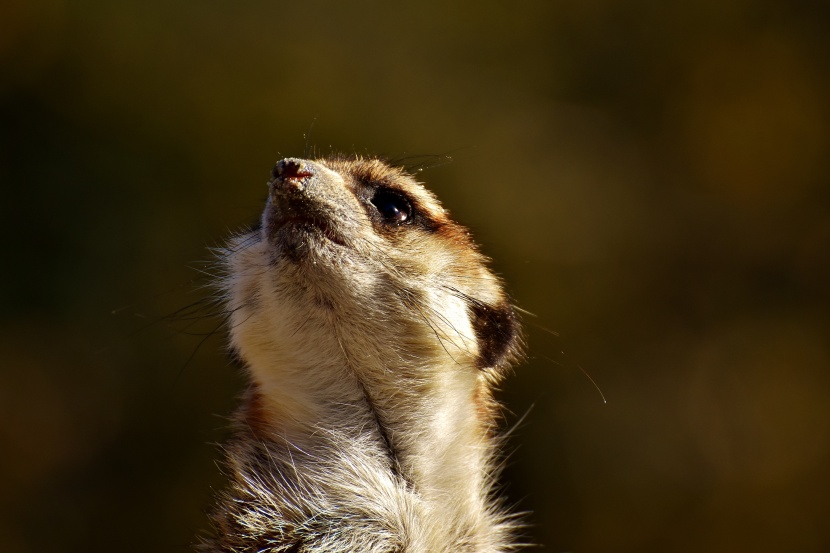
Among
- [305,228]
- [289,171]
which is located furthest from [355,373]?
[289,171]

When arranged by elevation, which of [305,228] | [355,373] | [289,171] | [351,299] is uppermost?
[289,171]

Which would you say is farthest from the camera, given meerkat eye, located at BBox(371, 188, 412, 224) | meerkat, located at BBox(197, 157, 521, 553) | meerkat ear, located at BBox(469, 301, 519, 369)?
meerkat ear, located at BBox(469, 301, 519, 369)

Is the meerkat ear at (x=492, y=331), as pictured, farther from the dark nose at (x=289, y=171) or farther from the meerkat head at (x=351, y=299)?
the dark nose at (x=289, y=171)

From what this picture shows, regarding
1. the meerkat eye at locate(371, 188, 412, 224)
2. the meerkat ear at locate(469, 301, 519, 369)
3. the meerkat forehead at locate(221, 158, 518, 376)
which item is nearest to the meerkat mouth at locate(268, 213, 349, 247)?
the meerkat forehead at locate(221, 158, 518, 376)

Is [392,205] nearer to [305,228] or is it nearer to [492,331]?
[305,228]

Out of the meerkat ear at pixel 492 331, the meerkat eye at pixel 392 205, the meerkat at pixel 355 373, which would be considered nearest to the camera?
the meerkat at pixel 355 373

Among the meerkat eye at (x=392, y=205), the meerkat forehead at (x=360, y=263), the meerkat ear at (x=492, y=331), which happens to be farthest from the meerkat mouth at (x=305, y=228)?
the meerkat ear at (x=492, y=331)

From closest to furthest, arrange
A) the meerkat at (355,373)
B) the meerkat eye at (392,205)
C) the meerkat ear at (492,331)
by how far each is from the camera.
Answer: the meerkat at (355,373), the meerkat eye at (392,205), the meerkat ear at (492,331)

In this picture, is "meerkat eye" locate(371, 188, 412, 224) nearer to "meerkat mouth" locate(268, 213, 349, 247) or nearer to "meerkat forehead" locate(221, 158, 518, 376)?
"meerkat forehead" locate(221, 158, 518, 376)
